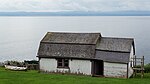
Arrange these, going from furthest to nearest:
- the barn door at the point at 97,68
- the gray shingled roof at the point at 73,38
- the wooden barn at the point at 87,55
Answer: the gray shingled roof at the point at 73,38, the barn door at the point at 97,68, the wooden barn at the point at 87,55

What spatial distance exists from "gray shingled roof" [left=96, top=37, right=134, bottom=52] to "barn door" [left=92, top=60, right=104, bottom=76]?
77.0 inches

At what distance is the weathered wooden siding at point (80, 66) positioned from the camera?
1421 inches

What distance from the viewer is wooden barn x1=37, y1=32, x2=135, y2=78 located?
34.8m

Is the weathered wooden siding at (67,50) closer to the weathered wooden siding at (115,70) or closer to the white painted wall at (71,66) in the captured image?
the white painted wall at (71,66)

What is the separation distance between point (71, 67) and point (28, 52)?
185 ft

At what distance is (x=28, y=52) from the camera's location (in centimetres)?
9156

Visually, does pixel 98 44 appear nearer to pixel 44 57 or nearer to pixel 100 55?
pixel 100 55

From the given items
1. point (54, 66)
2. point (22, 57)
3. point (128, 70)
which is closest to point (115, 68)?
point (128, 70)

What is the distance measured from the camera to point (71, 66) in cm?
3697

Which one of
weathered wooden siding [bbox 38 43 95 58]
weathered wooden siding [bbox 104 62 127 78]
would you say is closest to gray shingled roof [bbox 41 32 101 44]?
weathered wooden siding [bbox 38 43 95 58]

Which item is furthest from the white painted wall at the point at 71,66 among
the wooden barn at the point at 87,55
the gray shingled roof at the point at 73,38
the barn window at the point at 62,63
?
the gray shingled roof at the point at 73,38

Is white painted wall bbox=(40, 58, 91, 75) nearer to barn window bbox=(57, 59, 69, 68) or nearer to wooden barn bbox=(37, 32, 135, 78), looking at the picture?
wooden barn bbox=(37, 32, 135, 78)

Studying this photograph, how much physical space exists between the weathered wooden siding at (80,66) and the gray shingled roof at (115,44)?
8.27ft

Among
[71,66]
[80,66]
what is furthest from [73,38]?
[80,66]
